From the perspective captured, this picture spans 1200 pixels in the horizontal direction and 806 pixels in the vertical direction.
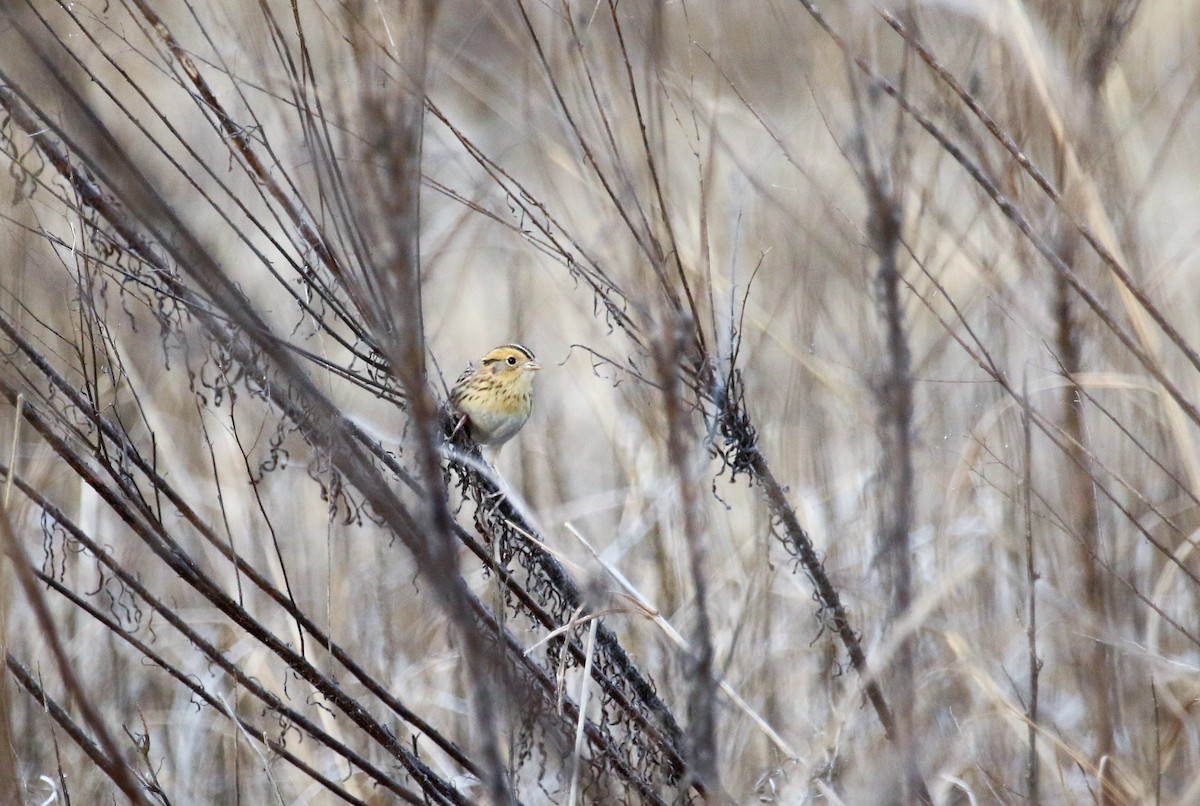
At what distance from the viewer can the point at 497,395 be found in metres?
3.39

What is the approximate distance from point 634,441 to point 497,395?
1.11m

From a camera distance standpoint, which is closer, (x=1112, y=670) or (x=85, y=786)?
(x=1112, y=670)

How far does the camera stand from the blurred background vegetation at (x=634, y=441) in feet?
4.56

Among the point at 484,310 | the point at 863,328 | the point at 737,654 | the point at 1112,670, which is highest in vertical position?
the point at 484,310

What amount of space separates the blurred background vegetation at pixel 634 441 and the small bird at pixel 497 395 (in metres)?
0.21

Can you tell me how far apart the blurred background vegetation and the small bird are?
0.68 ft

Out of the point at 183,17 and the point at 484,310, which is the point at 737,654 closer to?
the point at 484,310

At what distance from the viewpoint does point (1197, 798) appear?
1995mm

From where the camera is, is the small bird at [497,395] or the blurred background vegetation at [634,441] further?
the small bird at [497,395]

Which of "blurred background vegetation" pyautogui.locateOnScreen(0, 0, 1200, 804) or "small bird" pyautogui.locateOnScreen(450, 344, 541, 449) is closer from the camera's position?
"blurred background vegetation" pyautogui.locateOnScreen(0, 0, 1200, 804)

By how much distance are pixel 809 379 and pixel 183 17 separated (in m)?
5.42

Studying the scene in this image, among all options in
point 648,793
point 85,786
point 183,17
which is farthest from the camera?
point 183,17

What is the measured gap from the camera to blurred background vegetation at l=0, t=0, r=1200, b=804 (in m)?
1.39

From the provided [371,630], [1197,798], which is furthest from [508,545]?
[371,630]
